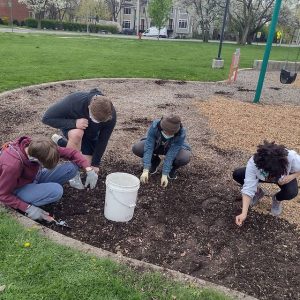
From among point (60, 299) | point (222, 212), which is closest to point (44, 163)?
point (60, 299)

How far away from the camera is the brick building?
4997 cm

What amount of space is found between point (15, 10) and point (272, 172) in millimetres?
54817

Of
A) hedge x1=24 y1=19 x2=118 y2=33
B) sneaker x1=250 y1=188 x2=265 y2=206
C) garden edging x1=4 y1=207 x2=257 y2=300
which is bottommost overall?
hedge x1=24 y1=19 x2=118 y2=33

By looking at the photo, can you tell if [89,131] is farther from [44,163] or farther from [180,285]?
[180,285]

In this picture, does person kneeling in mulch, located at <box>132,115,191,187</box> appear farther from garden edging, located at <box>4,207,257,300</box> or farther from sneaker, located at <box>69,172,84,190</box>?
garden edging, located at <box>4,207,257,300</box>

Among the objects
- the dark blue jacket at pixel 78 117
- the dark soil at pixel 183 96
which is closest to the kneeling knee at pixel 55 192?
the dark blue jacket at pixel 78 117

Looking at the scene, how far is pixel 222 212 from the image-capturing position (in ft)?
12.1

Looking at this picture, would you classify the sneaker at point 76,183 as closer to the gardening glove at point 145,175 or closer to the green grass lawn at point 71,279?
the gardening glove at point 145,175

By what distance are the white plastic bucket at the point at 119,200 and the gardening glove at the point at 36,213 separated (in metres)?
0.51

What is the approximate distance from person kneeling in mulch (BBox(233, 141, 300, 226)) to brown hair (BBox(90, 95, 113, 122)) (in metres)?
1.34

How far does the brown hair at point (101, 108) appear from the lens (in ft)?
11.2

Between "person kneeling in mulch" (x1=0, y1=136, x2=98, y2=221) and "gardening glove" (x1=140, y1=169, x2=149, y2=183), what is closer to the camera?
"person kneeling in mulch" (x1=0, y1=136, x2=98, y2=221)

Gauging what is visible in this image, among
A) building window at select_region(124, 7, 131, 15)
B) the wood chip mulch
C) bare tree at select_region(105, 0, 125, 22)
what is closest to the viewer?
the wood chip mulch

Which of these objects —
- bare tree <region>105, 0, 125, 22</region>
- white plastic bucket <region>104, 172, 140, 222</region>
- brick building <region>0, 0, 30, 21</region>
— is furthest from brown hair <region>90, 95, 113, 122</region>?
bare tree <region>105, 0, 125, 22</region>
